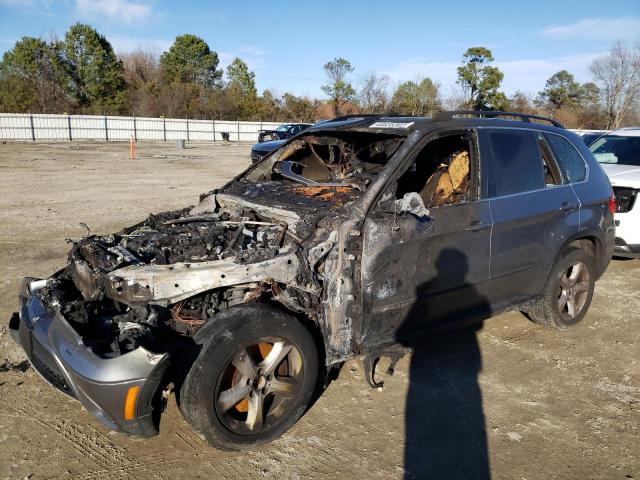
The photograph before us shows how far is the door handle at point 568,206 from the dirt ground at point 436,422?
4.03ft

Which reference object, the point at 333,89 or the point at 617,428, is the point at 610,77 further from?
the point at 617,428

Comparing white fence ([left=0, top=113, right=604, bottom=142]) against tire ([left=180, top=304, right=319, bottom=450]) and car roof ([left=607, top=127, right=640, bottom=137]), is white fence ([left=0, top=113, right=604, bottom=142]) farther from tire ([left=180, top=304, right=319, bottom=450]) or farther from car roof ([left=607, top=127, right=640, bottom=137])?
tire ([left=180, top=304, right=319, bottom=450])

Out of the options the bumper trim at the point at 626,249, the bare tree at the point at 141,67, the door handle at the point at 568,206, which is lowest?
the bumper trim at the point at 626,249

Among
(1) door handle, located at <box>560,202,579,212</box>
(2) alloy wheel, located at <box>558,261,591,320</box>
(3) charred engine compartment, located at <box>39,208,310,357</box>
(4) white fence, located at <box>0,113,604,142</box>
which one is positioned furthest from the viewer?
(4) white fence, located at <box>0,113,604,142</box>

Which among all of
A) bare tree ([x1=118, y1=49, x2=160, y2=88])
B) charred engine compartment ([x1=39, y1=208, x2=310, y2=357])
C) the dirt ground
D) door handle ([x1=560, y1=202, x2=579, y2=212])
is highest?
bare tree ([x1=118, y1=49, x2=160, y2=88])

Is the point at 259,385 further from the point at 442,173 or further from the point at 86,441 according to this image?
the point at 442,173

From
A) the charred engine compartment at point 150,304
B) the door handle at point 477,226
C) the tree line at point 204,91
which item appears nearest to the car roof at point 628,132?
the door handle at point 477,226

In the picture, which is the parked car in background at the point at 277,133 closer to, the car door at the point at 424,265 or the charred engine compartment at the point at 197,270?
the charred engine compartment at the point at 197,270

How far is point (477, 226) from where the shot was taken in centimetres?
364

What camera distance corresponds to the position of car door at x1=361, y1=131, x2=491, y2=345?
3.20 metres

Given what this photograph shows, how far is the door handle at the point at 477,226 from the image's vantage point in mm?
3598

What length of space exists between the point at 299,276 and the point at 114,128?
3732 centimetres

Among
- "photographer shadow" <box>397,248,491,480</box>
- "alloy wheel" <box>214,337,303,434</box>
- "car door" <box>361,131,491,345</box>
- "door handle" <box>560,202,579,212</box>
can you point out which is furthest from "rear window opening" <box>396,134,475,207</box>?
"alloy wheel" <box>214,337,303,434</box>

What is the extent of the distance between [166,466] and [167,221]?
1.92 m
